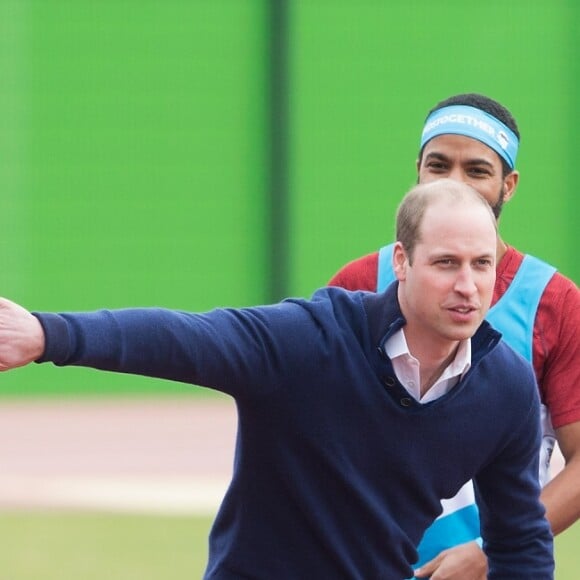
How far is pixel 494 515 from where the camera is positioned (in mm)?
4496

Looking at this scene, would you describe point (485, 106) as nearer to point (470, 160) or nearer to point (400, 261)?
point (470, 160)

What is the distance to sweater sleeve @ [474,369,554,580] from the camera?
438cm

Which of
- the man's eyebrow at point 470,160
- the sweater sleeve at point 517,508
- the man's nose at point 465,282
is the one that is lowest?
the sweater sleeve at point 517,508

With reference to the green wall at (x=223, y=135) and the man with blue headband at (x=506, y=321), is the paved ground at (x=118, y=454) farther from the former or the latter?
the man with blue headband at (x=506, y=321)

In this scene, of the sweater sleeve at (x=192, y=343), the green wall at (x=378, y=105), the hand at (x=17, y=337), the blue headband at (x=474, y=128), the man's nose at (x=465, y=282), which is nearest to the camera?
the hand at (x=17, y=337)

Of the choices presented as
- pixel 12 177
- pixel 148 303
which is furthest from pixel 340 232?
pixel 12 177

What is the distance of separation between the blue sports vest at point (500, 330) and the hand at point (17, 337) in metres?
1.69

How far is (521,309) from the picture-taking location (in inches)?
195

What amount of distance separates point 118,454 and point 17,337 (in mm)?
9495

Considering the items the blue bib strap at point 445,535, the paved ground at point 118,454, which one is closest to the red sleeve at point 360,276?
the blue bib strap at point 445,535

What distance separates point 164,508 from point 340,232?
5.84 metres

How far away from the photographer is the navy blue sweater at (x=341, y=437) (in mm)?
4062

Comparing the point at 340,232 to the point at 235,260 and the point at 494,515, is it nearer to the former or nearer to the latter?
the point at 235,260

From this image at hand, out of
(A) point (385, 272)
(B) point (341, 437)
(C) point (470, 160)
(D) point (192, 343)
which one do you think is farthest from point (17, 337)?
(C) point (470, 160)
